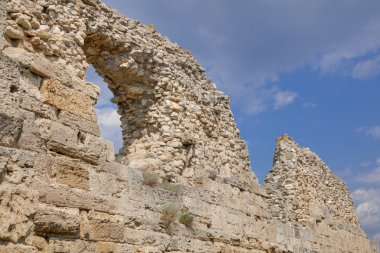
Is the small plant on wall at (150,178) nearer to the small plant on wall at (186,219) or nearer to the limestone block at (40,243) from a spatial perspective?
the small plant on wall at (186,219)

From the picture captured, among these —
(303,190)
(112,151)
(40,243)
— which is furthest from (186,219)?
(303,190)

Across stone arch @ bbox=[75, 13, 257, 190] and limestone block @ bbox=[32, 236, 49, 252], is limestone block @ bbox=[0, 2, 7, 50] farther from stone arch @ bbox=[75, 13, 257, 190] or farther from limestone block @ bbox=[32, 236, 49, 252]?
limestone block @ bbox=[32, 236, 49, 252]

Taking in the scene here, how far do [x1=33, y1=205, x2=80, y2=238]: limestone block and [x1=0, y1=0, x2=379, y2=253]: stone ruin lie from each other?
1cm

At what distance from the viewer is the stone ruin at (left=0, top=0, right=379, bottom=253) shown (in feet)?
16.2

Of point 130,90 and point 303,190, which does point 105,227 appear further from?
point 303,190

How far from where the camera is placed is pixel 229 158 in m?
9.22

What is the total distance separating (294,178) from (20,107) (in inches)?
349

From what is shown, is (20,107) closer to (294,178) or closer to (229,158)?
(229,158)

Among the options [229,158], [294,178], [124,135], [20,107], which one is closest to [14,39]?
[20,107]

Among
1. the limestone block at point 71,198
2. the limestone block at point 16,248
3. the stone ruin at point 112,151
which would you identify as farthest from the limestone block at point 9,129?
the limestone block at point 16,248

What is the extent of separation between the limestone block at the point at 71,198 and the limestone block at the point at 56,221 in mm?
81

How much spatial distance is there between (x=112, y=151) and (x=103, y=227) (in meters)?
1.05

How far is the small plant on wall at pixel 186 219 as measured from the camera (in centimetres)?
717

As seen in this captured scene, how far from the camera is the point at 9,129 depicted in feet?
15.3
